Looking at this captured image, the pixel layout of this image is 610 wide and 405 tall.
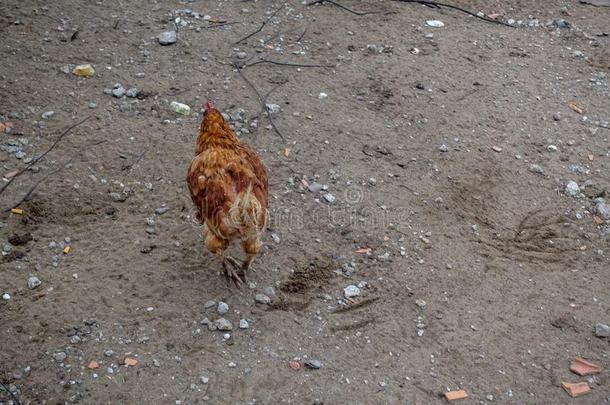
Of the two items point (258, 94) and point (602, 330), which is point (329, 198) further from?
point (602, 330)

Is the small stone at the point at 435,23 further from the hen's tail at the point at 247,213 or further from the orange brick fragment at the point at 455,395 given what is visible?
the orange brick fragment at the point at 455,395

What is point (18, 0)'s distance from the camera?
7051mm

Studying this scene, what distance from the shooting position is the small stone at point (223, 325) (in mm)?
4062

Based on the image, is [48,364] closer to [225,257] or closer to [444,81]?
[225,257]

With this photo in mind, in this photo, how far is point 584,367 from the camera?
13.2ft

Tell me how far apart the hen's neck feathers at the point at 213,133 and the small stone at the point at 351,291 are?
4.28 ft

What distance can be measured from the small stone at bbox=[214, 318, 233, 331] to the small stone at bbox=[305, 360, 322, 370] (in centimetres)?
55

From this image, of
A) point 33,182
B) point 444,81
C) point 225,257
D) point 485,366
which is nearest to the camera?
point 485,366

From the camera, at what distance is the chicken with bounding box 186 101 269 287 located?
12.8 ft

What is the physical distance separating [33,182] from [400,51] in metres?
4.01

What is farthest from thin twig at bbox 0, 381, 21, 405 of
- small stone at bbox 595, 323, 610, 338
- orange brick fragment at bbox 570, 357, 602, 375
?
small stone at bbox 595, 323, 610, 338

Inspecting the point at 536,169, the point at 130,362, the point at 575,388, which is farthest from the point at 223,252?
the point at 536,169

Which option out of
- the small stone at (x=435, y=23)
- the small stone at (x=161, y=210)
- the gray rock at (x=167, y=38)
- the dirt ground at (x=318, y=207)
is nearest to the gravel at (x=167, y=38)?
the gray rock at (x=167, y=38)

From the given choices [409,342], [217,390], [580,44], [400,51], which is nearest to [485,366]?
[409,342]
